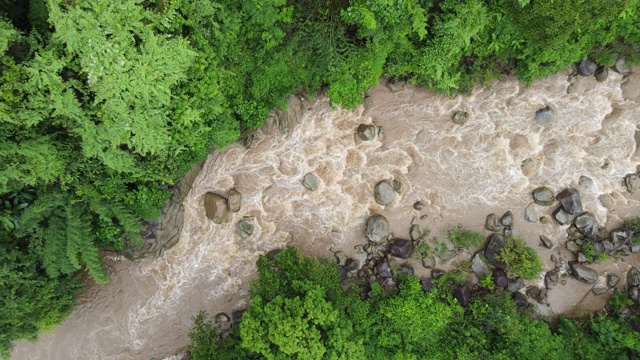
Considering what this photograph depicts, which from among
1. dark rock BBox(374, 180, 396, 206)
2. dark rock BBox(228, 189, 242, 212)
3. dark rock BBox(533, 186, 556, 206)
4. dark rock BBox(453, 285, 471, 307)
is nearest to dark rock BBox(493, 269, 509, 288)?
dark rock BBox(453, 285, 471, 307)

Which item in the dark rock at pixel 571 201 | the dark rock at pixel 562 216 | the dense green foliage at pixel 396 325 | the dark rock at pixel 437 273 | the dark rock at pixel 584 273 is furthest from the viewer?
the dark rock at pixel 437 273

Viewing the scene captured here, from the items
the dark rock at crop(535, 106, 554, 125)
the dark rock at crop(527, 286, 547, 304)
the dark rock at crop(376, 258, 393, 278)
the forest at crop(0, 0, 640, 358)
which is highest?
the forest at crop(0, 0, 640, 358)

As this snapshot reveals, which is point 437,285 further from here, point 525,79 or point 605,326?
point 525,79

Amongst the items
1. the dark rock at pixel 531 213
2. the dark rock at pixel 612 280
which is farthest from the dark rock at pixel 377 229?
the dark rock at pixel 612 280

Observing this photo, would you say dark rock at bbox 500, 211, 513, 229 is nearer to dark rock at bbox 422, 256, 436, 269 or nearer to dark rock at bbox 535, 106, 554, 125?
dark rock at bbox 422, 256, 436, 269

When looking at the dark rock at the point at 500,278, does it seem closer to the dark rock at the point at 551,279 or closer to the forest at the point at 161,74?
the dark rock at the point at 551,279

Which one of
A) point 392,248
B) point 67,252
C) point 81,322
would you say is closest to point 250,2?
point 67,252
